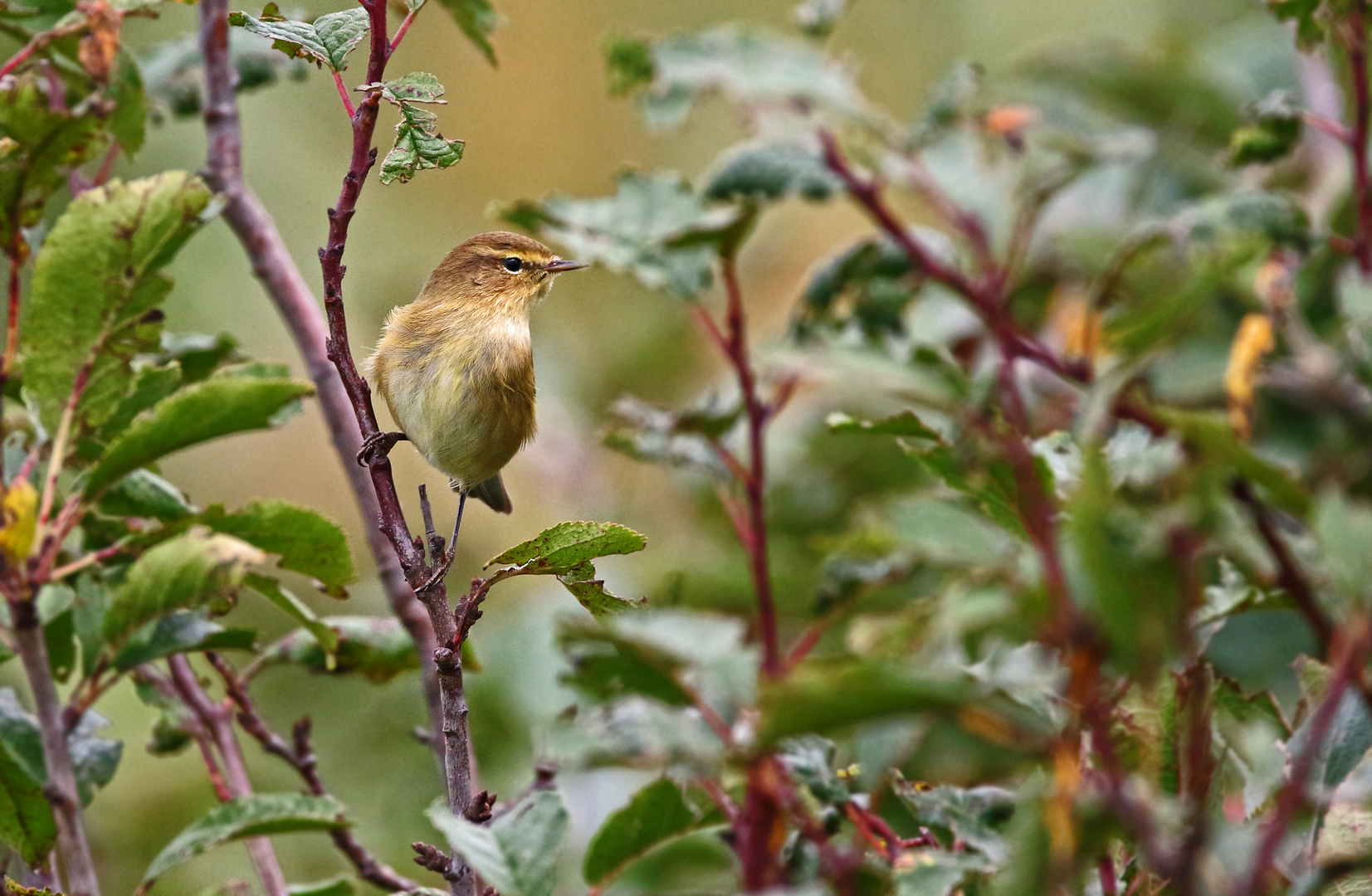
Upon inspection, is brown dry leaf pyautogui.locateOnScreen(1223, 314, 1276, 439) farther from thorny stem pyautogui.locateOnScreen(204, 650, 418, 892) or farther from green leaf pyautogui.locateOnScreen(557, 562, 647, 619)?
thorny stem pyautogui.locateOnScreen(204, 650, 418, 892)

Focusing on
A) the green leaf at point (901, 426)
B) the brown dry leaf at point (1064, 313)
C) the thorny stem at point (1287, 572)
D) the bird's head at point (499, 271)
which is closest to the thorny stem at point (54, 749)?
the green leaf at point (901, 426)

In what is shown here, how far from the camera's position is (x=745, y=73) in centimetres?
175

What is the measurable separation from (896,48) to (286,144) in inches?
158

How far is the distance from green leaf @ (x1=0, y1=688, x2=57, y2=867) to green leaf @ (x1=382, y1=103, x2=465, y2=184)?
3.04 feet

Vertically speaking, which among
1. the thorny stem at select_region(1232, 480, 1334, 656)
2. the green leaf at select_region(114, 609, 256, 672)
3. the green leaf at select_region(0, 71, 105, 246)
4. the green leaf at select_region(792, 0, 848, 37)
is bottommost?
the thorny stem at select_region(1232, 480, 1334, 656)

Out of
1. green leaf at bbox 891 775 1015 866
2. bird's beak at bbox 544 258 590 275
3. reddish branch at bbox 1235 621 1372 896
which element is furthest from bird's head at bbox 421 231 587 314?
reddish branch at bbox 1235 621 1372 896

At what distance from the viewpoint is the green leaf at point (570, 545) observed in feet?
5.07

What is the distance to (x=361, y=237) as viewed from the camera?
7500 mm

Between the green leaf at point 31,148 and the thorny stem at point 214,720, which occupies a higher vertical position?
the green leaf at point 31,148

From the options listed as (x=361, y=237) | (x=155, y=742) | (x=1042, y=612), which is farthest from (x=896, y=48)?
(x=1042, y=612)

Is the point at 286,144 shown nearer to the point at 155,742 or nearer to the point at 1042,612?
the point at 155,742

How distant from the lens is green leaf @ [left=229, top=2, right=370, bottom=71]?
1.49 m

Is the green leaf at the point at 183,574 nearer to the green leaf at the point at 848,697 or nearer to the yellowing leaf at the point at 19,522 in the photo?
the yellowing leaf at the point at 19,522

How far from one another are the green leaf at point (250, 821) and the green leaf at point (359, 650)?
392 millimetres
